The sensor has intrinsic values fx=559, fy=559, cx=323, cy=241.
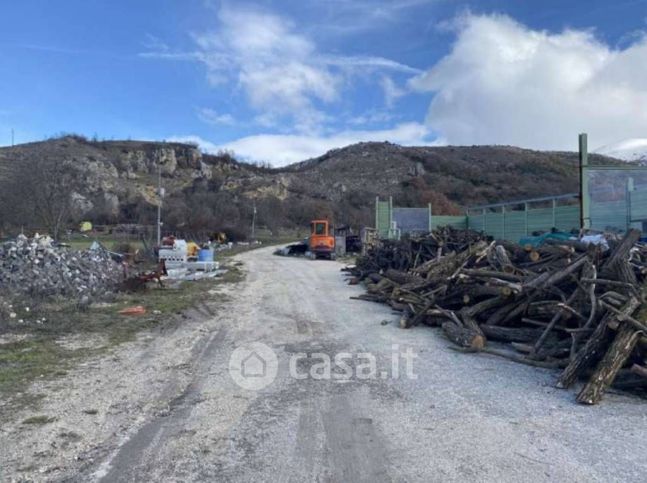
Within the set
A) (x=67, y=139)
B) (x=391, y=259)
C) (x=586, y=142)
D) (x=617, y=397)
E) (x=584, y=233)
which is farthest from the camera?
(x=67, y=139)

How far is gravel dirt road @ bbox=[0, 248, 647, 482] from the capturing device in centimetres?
423

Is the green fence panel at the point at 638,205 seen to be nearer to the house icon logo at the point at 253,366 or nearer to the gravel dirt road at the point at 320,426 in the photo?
the gravel dirt road at the point at 320,426

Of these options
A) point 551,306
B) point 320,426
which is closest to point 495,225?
point 551,306

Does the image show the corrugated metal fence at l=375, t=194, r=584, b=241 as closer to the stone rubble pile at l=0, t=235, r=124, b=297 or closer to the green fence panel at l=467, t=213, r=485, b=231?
the green fence panel at l=467, t=213, r=485, b=231

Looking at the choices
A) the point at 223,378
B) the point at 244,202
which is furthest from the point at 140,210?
the point at 223,378

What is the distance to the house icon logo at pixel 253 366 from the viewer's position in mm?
6758

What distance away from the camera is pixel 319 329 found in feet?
34.2

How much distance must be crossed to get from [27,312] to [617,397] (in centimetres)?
1022

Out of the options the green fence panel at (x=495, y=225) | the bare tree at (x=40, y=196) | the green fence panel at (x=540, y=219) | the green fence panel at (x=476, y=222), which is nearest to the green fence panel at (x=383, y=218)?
the green fence panel at (x=476, y=222)

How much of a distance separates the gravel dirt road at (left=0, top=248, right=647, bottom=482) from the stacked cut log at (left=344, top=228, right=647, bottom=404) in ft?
1.33

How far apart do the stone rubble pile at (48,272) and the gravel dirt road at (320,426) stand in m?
6.01

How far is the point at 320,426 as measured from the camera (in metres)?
5.20

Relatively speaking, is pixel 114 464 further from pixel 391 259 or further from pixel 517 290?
pixel 391 259

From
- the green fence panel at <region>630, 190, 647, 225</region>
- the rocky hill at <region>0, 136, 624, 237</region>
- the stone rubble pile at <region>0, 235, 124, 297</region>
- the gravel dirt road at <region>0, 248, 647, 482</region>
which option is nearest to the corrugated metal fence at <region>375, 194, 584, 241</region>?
the green fence panel at <region>630, 190, 647, 225</region>
